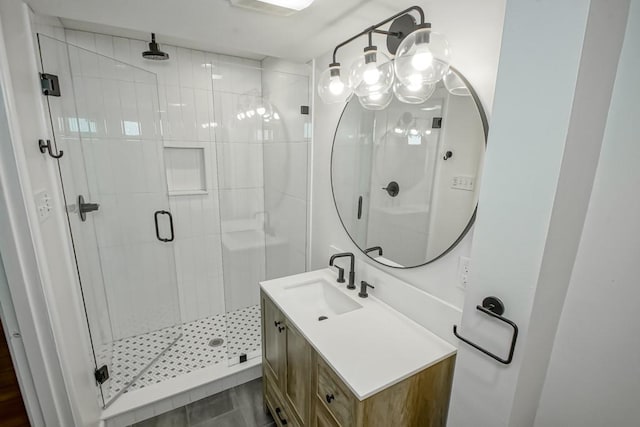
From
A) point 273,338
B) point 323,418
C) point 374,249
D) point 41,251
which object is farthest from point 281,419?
point 41,251

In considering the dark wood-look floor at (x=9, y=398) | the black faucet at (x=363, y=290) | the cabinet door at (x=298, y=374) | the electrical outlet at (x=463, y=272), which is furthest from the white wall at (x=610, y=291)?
the dark wood-look floor at (x=9, y=398)

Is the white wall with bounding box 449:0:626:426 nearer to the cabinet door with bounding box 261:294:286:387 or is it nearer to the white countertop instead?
the white countertop

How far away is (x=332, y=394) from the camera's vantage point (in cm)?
108

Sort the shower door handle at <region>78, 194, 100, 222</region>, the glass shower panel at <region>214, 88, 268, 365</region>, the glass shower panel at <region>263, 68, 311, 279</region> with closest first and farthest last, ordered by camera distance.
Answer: the shower door handle at <region>78, 194, 100, 222</region>
the glass shower panel at <region>263, 68, 311, 279</region>
the glass shower panel at <region>214, 88, 268, 365</region>

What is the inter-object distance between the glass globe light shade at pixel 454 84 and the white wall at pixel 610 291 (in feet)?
1.35

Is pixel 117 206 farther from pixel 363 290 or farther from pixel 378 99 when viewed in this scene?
pixel 378 99

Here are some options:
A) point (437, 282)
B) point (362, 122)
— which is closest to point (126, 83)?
point (362, 122)

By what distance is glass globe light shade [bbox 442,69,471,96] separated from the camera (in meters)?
1.07

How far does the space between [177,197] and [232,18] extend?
62.7 inches

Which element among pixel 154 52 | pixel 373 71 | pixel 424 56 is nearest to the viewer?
pixel 424 56

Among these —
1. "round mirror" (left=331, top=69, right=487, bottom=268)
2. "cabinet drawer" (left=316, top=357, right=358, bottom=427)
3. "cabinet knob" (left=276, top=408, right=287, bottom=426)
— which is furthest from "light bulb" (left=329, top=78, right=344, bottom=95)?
"cabinet knob" (left=276, top=408, right=287, bottom=426)

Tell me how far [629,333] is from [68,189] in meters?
2.44

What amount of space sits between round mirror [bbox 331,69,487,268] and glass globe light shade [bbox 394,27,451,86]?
0.34 feet

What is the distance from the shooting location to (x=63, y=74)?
157 cm
